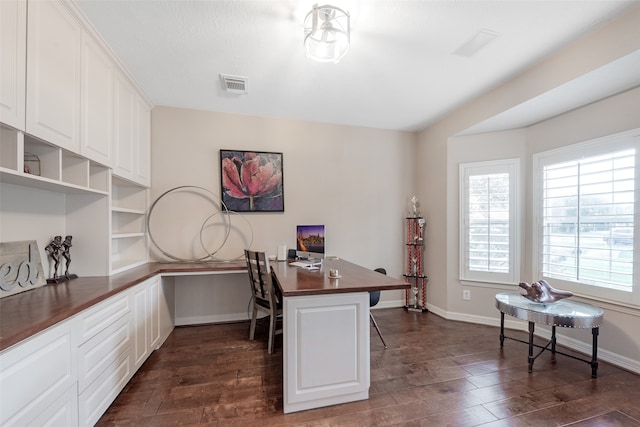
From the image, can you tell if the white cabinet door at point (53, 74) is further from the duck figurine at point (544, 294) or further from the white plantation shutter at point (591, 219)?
the white plantation shutter at point (591, 219)

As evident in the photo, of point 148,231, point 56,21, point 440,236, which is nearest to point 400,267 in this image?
point 440,236

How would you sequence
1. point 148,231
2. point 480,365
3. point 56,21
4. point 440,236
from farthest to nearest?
point 440,236 < point 148,231 < point 480,365 < point 56,21

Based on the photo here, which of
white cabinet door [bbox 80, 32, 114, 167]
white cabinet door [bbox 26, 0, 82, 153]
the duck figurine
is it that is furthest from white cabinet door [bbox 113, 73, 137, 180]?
the duck figurine

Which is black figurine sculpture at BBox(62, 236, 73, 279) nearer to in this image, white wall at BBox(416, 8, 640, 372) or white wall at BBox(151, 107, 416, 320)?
white wall at BBox(151, 107, 416, 320)

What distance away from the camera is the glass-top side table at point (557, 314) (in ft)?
7.17

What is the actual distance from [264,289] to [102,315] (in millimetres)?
1301

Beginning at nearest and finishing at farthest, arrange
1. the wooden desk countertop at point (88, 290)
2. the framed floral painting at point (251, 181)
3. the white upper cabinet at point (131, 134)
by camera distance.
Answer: the wooden desk countertop at point (88, 290) < the white upper cabinet at point (131, 134) < the framed floral painting at point (251, 181)

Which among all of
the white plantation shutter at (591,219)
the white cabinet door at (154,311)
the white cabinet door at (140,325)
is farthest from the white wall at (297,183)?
the white plantation shutter at (591,219)

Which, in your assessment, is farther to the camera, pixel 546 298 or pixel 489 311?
pixel 489 311

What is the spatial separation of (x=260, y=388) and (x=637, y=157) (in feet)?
11.7

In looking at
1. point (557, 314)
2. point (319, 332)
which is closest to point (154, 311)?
point (319, 332)

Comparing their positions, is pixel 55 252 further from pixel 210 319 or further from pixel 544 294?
pixel 544 294

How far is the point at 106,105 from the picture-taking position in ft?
7.38

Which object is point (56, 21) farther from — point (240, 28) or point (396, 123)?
point (396, 123)
